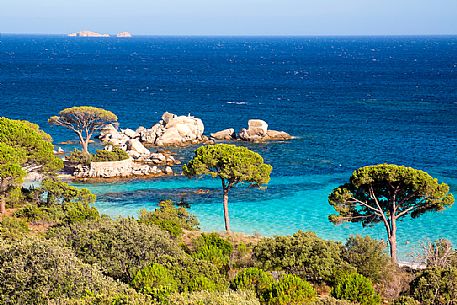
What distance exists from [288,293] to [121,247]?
6.74m

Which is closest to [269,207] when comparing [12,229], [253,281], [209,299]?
[12,229]

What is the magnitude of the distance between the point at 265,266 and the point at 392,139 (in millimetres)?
48083

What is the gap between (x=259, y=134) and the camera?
65.4 metres

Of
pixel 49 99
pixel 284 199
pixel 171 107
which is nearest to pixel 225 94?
pixel 171 107

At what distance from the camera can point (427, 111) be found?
86688 millimetres

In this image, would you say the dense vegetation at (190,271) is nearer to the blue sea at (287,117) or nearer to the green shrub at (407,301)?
the green shrub at (407,301)

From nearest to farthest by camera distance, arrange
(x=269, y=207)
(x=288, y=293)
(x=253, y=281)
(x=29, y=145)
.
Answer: (x=288, y=293)
(x=253, y=281)
(x=29, y=145)
(x=269, y=207)

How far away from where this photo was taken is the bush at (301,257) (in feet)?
70.3

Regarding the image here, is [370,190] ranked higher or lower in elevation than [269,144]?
higher

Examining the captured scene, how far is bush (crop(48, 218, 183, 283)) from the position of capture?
20.2 m

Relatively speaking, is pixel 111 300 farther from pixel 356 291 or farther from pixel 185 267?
pixel 356 291

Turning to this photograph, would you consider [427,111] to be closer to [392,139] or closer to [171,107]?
[392,139]

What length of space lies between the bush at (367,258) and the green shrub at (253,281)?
16.9 ft

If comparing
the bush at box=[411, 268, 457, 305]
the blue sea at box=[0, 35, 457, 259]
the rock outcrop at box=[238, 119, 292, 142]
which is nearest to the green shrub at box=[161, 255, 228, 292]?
the bush at box=[411, 268, 457, 305]
